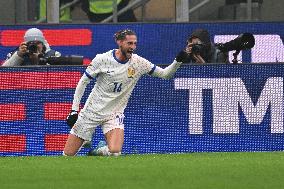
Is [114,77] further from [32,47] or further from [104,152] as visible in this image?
[32,47]

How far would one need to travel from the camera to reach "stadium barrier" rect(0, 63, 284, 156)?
16469mm

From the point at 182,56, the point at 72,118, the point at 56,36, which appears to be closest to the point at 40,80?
the point at 72,118

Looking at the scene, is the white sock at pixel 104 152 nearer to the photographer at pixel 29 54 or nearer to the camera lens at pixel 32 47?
the photographer at pixel 29 54

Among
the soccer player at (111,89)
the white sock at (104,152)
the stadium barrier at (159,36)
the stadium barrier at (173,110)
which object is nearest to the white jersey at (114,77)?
the soccer player at (111,89)

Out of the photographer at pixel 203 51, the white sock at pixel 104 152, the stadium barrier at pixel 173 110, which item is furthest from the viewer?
the photographer at pixel 203 51

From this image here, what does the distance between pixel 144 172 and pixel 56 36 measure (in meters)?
8.50

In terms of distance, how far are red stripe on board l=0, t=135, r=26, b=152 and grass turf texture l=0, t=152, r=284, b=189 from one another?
2788mm

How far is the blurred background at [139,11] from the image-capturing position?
20.5 m

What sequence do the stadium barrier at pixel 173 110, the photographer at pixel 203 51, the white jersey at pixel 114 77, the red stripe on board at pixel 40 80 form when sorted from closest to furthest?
1. the white jersey at pixel 114 77
2. the stadium barrier at pixel 173 110
3. the red stripe on board at pixel 40 80
4. the photographer at pixel 203 51

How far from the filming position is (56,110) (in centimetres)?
1664

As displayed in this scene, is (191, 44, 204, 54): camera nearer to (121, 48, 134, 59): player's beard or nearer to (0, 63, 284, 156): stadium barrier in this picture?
(0, 63, 284, 156): stadium barrier

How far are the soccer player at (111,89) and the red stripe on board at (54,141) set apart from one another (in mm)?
713

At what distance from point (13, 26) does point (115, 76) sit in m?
4.60

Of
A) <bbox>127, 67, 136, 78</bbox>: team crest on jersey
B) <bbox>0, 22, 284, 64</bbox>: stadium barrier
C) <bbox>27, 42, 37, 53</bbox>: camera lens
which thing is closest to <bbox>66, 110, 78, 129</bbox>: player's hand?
<bbox>127, 67, 136, 78</bbox>: team crest on jersey
